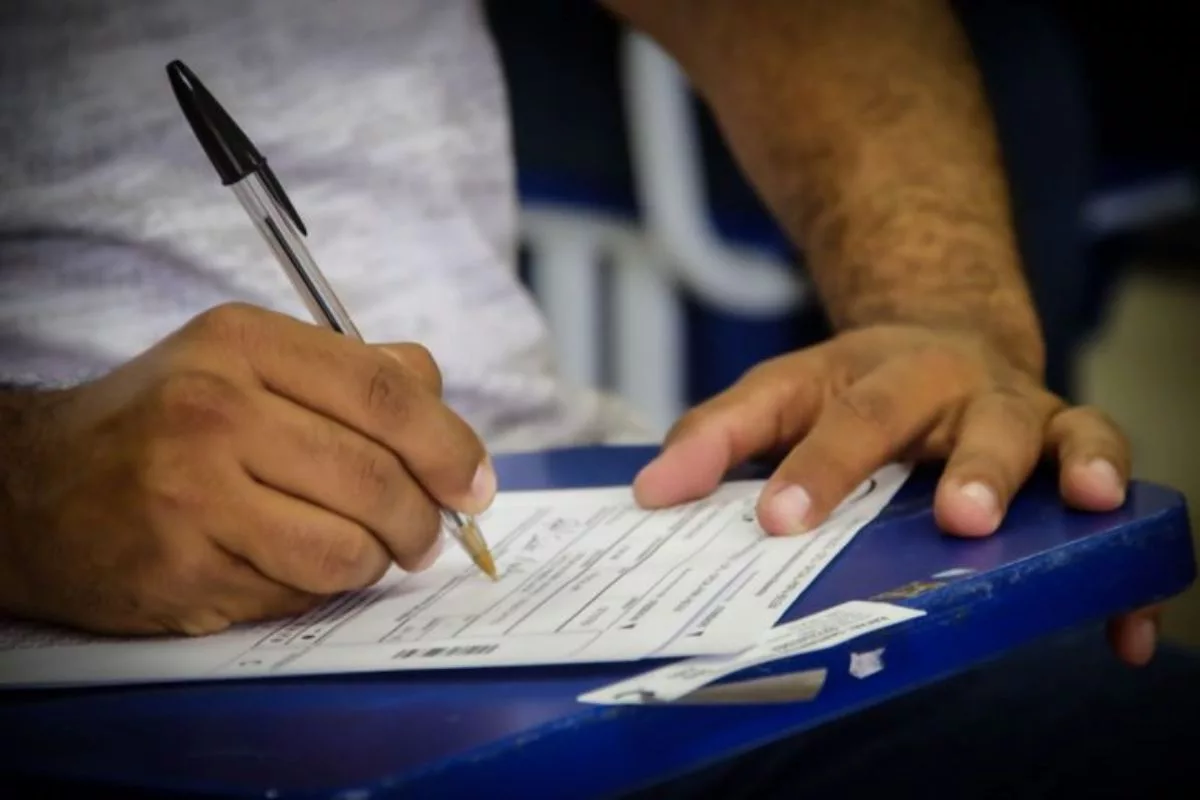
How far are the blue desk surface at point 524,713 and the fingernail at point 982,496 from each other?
0.5 inches

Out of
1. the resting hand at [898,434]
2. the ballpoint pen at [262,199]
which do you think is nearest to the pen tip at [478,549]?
the ballpoint pen at [262,199]

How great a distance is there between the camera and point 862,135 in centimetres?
89

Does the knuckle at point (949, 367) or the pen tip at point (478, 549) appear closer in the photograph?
the pen tip at point (478, 549)

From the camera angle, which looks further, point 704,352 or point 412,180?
point 704,352

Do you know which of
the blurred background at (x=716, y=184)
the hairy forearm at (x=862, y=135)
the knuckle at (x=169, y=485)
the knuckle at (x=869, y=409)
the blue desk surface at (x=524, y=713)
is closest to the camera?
the blue desk surface at (x=524, y=713)

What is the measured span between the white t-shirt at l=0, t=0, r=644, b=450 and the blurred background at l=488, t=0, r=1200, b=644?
59cm

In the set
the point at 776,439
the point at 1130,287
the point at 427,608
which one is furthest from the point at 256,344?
the point at 1130,287

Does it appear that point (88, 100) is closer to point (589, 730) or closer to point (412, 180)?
point (412, 180)

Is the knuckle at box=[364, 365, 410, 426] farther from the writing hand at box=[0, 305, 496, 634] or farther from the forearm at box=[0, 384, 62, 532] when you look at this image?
the forearm at box=[0, 384, 62, 532]

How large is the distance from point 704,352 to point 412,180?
2.85 ft

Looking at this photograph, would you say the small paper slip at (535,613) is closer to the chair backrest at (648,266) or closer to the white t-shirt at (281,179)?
the white t-shirt at (281,179)

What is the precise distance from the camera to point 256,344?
0.49m

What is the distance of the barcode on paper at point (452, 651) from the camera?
0.43 meters

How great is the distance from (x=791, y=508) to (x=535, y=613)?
13cm
